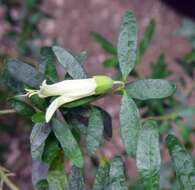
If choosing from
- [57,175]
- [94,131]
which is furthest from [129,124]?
[57,175]

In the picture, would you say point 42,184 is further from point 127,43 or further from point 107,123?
point 127,43

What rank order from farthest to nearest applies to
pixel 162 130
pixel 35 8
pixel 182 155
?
1. pixel 35 8
2. pixel 162 130
3. pixel 182 155

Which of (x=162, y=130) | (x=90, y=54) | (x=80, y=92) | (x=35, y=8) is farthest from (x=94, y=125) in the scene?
(x=90, y=54)

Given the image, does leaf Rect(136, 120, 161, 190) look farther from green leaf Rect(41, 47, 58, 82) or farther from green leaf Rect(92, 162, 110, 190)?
green leaf Rect(41, 47, 58, 82)

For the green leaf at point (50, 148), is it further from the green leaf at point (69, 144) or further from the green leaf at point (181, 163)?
the green leaf at point (181, 163)

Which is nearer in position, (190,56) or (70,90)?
(70,90)

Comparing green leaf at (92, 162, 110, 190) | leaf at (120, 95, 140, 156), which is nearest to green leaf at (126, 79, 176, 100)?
leaf at (120, 95, 140, 156)

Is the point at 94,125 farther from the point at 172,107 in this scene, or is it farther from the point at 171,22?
the point at 171,22
